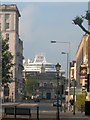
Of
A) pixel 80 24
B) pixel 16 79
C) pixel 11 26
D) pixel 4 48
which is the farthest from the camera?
pixel 16 79

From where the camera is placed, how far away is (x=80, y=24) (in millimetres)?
15727

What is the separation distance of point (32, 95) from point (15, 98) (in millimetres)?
46351

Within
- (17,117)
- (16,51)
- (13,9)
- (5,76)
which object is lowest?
(17,117)

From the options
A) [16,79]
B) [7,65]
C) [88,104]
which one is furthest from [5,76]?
[16,79]

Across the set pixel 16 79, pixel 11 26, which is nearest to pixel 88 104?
pixel 11 26

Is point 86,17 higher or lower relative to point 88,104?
higher

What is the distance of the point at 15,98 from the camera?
A: 468 ft

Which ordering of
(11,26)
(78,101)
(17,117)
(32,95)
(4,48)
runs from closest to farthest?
(17,117) → (4,48) → (78,101) → (11,26) → (32,95)

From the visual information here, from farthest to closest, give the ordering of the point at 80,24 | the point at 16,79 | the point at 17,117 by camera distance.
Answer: the point at 16,79
the point at 17,117
the point at 80,24

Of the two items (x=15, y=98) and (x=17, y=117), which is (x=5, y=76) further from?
(x=15, y=98)

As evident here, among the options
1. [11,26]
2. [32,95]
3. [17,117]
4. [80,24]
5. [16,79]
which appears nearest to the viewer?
[80,24]

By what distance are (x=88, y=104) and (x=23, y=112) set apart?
22.1 metres

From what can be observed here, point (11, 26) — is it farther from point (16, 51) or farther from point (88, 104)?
point (88, 104)

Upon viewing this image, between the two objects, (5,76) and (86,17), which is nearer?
(86,17)
